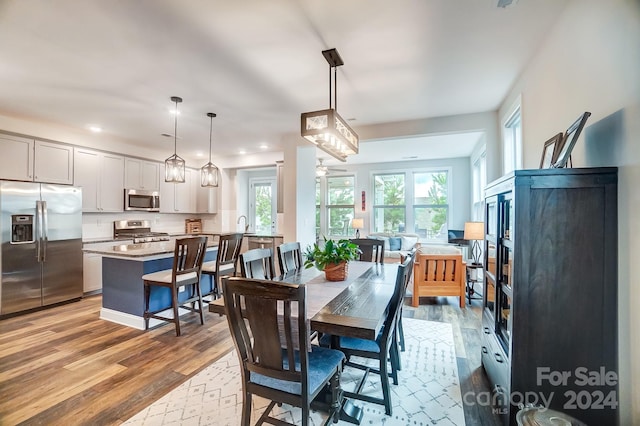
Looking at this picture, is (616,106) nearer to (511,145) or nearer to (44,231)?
(511,145)

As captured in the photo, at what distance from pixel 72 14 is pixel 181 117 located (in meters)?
2.03

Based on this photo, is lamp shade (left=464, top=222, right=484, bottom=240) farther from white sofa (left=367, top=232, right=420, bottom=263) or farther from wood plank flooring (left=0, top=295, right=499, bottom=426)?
white sofa (left=367, top=232, right=420, bottom=263)

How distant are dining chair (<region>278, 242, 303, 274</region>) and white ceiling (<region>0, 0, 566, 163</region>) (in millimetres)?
1693

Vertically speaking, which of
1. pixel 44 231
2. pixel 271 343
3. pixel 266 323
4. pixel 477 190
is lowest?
pixel 271 343

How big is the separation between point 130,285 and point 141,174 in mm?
2949

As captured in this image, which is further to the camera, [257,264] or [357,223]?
[357,223]

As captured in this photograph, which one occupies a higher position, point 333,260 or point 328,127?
point 328,127

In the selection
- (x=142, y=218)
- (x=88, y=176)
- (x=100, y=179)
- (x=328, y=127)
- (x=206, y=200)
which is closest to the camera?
(x=328, y=127)

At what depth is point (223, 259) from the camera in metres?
3.70

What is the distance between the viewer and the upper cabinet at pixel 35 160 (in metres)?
3.86

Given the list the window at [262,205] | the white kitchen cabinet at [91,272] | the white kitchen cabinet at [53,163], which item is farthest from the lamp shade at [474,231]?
the white kitchen cabinet at [53,163]

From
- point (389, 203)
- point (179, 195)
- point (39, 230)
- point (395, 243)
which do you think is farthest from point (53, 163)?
point (389, 203)

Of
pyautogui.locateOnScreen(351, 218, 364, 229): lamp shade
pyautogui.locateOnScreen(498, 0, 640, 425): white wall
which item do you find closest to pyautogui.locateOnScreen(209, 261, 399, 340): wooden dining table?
pyautogui.locateOnScreen(498, 0, 640, 425): white wall

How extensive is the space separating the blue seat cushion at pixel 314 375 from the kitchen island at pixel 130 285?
7.77ft
